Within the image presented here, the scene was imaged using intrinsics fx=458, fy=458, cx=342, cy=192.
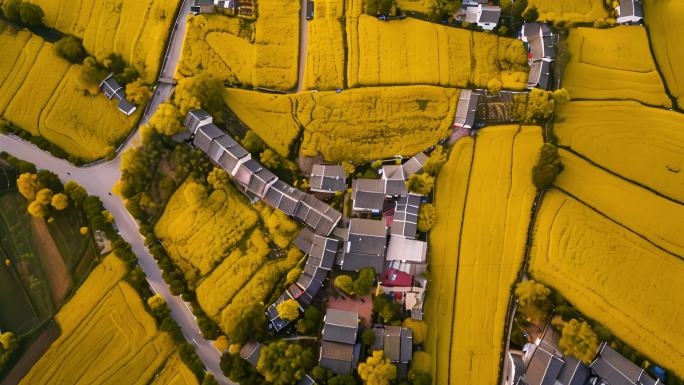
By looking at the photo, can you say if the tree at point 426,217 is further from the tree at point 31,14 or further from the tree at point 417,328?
the tree at point 31,14

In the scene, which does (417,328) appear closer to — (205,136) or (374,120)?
(374,120)

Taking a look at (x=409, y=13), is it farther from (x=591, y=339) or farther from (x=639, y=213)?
(x=591, y=339)

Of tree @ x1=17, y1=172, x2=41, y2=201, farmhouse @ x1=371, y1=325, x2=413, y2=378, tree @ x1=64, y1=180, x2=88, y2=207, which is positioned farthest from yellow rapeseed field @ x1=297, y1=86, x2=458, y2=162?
tree @ x1=17, y1=172, x2=41, y2=201

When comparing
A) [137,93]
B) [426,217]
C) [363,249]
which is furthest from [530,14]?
[137,93]

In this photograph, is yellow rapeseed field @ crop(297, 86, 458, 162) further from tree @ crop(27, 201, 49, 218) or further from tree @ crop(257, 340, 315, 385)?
tree @ crop(27, 201, 49, 218)

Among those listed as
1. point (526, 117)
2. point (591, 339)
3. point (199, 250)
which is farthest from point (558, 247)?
point (199, 250)
